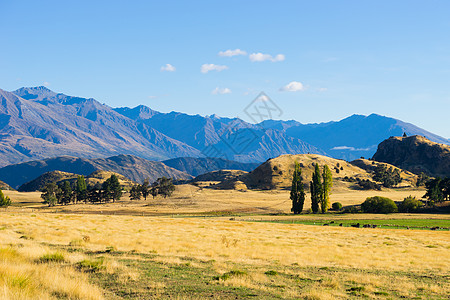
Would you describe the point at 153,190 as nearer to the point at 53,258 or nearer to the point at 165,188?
the point at 165,188

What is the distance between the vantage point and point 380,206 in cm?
11231

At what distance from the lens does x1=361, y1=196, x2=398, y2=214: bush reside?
11106cm

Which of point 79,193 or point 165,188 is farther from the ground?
point 165,188

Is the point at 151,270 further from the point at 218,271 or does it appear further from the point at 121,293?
the point at 121,293

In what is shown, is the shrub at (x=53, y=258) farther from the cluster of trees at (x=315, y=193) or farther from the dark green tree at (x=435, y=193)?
the dark green tree at (x=435, y=193)

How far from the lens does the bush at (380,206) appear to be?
111062 millimetres

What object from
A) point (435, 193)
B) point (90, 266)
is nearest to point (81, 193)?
point (435, 193)

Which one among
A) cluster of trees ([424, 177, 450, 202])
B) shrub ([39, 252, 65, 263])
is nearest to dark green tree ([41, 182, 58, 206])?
cluster of trees ([424, 177, 450, 202])

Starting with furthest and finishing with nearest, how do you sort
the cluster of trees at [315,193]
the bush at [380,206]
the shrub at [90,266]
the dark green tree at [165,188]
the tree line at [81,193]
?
the dark green tree at [165,188] < the tree line at [81,193] < the cluster of trees at [315,193] < the bush at [380,206] < the shrub at [90,266]

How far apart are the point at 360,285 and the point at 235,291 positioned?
Answer: 7.00 m

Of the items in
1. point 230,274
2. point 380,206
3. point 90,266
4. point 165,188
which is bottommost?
point 380,206

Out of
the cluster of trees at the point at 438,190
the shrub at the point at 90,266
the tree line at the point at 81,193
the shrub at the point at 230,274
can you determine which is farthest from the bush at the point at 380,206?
the shrub at the point at 90,266

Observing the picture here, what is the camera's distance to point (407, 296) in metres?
16.9

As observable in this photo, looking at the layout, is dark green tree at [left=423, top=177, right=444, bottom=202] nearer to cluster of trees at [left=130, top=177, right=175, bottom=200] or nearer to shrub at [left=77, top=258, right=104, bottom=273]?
cluster of trees at [left=130, top=177, right=175, bottom=200]
